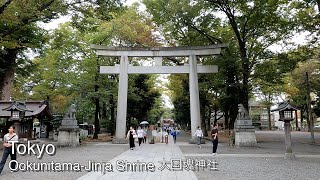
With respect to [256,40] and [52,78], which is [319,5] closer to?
[256,40]

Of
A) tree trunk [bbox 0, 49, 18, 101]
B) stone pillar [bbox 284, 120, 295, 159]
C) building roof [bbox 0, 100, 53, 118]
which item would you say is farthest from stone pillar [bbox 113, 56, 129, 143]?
stone pillar [bbox 284, 120, 295, 159]

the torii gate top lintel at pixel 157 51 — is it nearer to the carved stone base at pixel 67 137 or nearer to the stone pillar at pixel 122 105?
the stone pillar at pixel 122 105

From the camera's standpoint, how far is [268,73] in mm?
24516

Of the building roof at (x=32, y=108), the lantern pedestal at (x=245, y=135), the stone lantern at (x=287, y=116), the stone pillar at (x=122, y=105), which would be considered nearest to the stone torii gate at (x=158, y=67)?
the stone pillar at (x=122, y=105)

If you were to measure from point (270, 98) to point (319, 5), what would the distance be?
36670 millimetres

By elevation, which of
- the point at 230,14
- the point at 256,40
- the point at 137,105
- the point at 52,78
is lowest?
the point at 137,105

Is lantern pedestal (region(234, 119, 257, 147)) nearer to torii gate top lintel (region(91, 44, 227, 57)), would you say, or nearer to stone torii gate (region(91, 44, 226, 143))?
stone torii gate (region(91, 44, 226, 143))

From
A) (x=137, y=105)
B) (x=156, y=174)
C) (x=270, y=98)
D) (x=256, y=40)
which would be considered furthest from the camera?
(x=270, y=98)

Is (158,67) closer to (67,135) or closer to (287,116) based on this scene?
A: (67,135)

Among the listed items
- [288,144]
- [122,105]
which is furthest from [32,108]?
[288,144]

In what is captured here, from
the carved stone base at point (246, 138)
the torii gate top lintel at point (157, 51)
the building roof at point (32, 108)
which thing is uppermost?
the torii gate top lintel at point (157, 51)

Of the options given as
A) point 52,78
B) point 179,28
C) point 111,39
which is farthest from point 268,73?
point 52,78

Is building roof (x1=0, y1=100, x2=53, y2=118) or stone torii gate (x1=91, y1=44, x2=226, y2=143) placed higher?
stone torii gate (x1=91, y1=44, x2=226, y2=143)

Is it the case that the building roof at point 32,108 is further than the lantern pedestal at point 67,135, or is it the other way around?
the building roof at point 32,108
